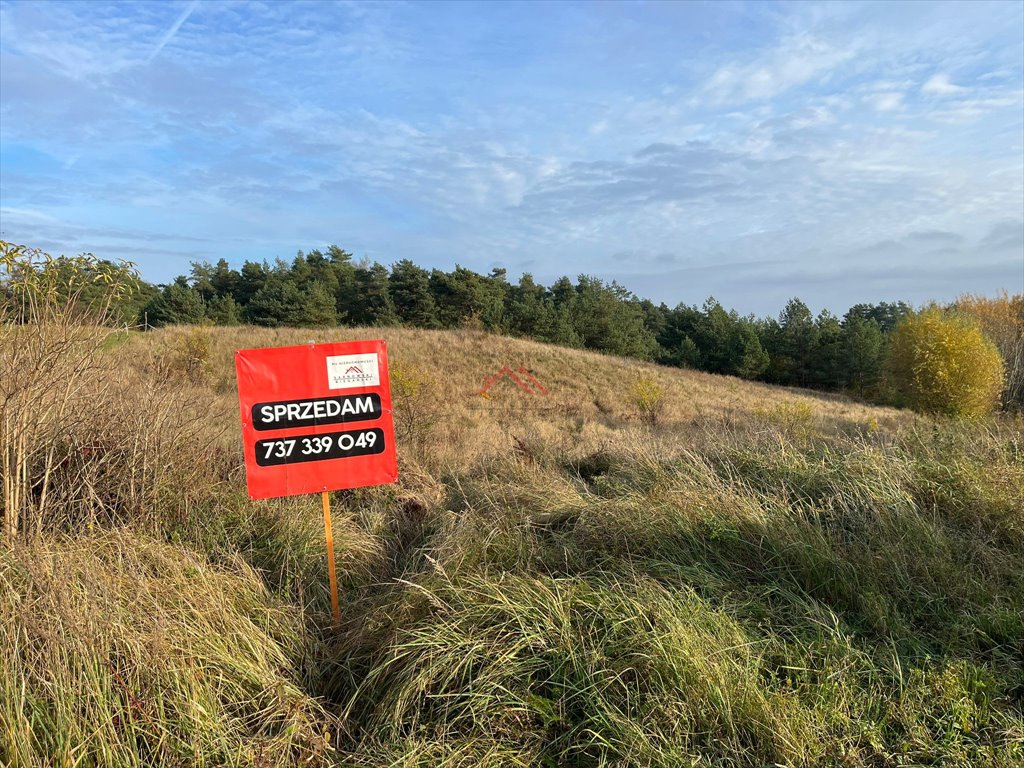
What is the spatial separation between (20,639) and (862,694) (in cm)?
366

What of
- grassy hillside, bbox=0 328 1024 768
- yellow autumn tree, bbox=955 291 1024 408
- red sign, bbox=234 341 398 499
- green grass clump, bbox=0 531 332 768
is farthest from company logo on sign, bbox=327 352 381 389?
yellow autumn tree, bbox=955 291 1024 408

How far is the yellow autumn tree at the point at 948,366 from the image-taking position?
98.8 ft

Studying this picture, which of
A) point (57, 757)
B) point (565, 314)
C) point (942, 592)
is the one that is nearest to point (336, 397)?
point (57, 757)

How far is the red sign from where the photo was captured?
158 inches

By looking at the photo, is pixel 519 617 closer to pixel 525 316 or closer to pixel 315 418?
pixel 315 418

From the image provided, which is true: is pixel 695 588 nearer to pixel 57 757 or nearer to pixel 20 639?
pixel 57 757

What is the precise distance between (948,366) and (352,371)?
115 ft

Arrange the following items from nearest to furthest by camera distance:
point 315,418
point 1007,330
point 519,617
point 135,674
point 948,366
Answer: point 135,674, point 519,617, point 315,418, point 948,366, point 1007,330

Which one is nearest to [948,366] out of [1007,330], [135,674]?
[1007,330]

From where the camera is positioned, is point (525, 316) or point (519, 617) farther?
point (525, 316)

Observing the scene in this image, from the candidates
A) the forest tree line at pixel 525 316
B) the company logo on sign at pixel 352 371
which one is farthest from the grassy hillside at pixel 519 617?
the forest tree line at pixel 525 316

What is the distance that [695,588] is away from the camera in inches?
143

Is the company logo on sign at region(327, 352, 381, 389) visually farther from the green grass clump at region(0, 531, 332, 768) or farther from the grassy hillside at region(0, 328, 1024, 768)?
the green grass clump at region(0, 531, 332, 768)

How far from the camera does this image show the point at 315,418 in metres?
4.13
